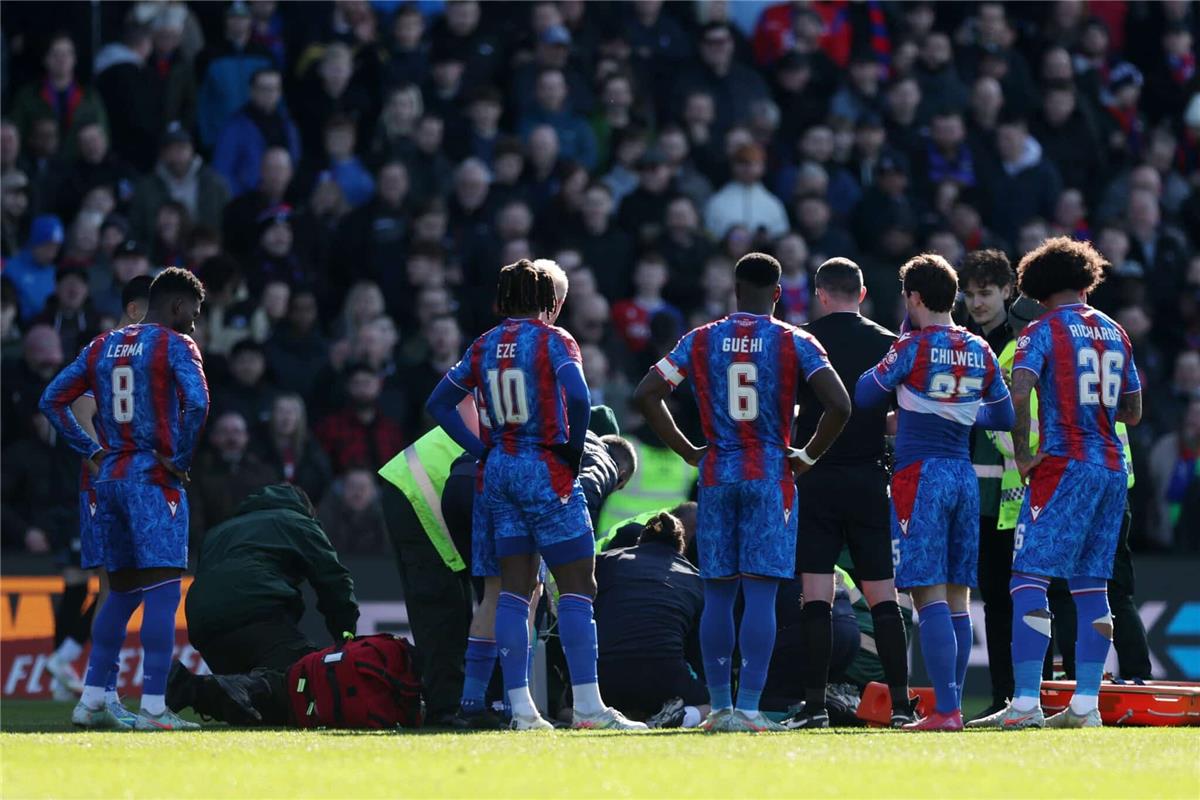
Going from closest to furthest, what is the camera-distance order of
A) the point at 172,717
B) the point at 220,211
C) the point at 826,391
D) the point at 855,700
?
the point at 826,391
the point at 172,717
the point at 855,700
the point at 220,211

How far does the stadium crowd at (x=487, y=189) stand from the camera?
1612cm

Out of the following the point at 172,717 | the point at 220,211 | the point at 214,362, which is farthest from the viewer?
the point at 220,211

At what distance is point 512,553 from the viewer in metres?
10.3

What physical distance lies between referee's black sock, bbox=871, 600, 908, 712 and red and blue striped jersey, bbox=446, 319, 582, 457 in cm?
189

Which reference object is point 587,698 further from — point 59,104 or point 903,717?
point 59,104

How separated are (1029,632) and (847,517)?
113 centimetres

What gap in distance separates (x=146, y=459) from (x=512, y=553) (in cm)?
195

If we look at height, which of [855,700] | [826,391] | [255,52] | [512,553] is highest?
[255,52]

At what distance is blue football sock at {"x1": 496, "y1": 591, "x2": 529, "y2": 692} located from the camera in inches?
400

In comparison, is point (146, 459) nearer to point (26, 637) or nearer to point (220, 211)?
point (26, 637)

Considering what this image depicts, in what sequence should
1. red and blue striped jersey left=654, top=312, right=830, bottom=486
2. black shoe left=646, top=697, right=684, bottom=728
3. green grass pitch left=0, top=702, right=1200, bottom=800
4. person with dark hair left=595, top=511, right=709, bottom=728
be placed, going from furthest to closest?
person with dark hair left=595, top=511, right=709, bottom=728 → black shoe left=646, top=697, right=684, bottom=728 → red and blue striped jersey left=654, top=312, right=830, bottom=486 → green grass pitch left=0, top=702, right=1200, bottom=800

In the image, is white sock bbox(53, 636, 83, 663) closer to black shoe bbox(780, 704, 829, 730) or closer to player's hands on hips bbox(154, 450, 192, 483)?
player's hands on hips bbox(154, 450, 192, 483)

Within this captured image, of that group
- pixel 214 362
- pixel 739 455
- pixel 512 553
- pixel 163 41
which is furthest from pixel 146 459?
pixel 163 41

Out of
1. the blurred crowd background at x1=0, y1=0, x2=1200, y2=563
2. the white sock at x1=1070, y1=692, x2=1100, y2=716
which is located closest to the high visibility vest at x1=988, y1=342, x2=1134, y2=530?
the white sock at x1=1070, y1=692, x2=1100, y2=716
